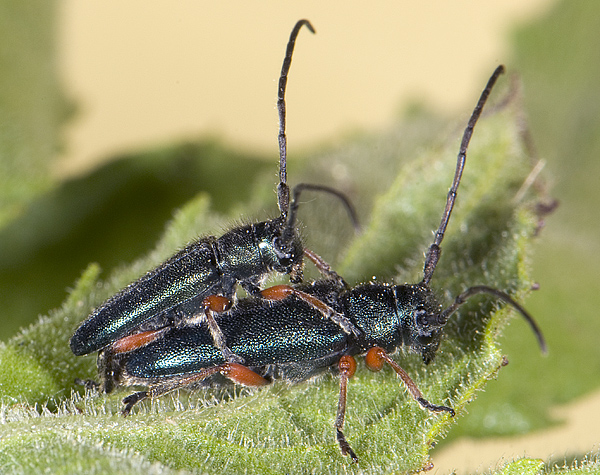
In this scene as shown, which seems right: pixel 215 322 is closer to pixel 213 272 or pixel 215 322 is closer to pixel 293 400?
pixel 213 272

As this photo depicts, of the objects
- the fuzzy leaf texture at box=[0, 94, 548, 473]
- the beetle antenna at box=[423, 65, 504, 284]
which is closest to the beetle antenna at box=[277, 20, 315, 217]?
the fuzzy leaf texture at box=[0, 94, 548, 473]

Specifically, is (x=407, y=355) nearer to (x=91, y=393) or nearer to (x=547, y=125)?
(x=91, y=393)

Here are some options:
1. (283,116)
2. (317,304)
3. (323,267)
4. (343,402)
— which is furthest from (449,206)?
(343,402)

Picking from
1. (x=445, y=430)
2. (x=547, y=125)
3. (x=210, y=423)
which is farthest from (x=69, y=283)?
(x=547, y=125)

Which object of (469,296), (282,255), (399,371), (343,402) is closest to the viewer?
(343,402)

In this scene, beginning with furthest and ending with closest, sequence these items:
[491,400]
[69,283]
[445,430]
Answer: [69,283], [491,400], [445,430]

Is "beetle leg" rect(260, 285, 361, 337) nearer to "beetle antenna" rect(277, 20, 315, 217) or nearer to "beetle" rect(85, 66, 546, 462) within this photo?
"beetle" rect(85, 66, 546, 462)

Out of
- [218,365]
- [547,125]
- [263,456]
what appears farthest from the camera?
[547,125]
